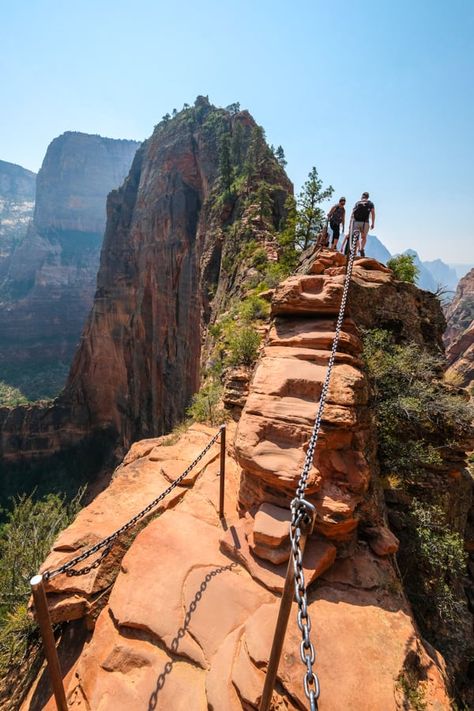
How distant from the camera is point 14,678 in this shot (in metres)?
3.91

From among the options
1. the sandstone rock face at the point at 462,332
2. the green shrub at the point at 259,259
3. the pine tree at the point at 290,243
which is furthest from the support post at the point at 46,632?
the sandstone rock face at the point at 462,332

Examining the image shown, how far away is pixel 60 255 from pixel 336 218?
120 meters

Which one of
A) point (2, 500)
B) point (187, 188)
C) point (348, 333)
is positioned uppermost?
point (187, 188)

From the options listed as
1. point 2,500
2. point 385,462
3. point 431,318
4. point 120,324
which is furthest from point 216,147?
point 2,500

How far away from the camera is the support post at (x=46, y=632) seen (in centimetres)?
230

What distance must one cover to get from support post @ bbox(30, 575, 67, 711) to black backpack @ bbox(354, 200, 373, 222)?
361 inches

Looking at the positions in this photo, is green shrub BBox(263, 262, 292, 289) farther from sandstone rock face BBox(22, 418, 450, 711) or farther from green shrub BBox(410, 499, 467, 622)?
sandstone rock face BBox(22, 418, 450, 711)

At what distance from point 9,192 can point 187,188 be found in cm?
18355

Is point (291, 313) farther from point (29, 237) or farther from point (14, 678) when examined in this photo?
point (29, 237)

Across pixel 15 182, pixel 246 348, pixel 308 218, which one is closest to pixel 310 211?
pixel 308 218

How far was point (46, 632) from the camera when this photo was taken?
2391mm

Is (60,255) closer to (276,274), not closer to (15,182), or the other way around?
(15,182)

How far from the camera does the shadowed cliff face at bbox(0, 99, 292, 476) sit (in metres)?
27.0

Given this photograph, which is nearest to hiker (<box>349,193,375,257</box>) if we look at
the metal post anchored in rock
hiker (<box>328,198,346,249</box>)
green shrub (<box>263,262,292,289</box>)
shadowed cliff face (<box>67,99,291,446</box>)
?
hiker (<box>328,198,346,249</box>)
